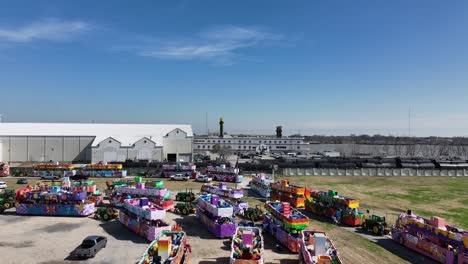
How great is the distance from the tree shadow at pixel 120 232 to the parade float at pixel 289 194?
19178 millimetres

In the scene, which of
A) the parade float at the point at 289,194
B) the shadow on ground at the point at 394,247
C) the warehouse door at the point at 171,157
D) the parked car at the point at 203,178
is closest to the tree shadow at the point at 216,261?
the shadow on ground at the point at 394,247

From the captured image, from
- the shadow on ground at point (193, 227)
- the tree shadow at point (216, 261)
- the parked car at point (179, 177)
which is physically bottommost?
the tree shadow at point (216, 261)

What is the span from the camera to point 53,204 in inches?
1330

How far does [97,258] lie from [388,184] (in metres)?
49.4

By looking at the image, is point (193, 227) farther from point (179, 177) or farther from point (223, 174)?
point (179, 177)

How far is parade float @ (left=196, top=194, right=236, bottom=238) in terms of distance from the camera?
27.0 m

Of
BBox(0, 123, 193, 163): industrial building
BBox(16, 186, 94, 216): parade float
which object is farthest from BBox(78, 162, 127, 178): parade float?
BBox(16, 186, 94, 216): parade float

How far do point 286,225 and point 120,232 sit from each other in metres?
14.0

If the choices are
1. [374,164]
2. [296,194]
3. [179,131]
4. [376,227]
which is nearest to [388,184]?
[374,164]

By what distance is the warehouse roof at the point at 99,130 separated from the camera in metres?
79.6

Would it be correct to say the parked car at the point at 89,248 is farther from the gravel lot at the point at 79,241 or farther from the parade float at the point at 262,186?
the parade float at the point at 262,186

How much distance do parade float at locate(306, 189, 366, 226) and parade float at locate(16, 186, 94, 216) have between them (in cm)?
2366

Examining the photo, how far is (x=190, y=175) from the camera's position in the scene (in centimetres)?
6025

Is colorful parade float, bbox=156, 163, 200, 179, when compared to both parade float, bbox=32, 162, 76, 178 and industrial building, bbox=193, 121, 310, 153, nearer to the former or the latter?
parade float, bbox=32, 162, 76, 178
